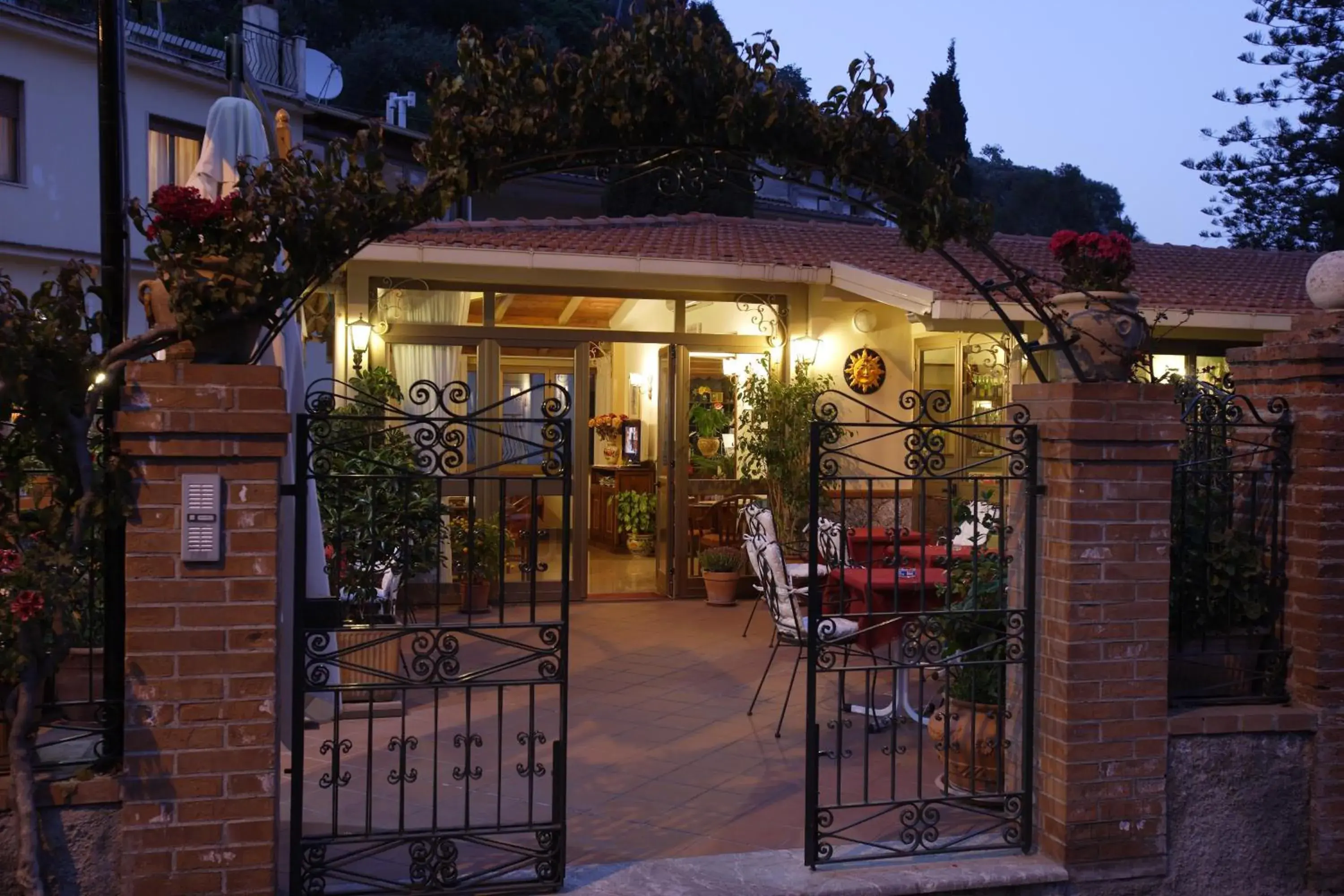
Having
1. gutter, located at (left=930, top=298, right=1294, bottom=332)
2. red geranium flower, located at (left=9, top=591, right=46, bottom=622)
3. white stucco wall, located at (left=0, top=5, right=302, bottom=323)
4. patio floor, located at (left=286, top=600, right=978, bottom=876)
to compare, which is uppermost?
white stucco wall, located at (left=0, top=5, right=302, bottom=323)

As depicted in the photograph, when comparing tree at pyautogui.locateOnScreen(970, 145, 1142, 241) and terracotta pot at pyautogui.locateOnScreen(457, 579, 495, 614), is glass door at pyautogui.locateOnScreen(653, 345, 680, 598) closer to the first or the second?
terracotta pot at pyautogui.locateOnScreen(457, 579, 495, 614)

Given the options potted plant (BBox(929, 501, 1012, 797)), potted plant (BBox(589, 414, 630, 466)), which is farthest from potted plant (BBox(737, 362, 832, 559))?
potted plant (BBox(929, 501, 1012, 797))

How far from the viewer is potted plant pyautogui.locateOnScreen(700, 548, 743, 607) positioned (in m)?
9.85

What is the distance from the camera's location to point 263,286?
3359mm

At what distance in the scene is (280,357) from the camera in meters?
4.51

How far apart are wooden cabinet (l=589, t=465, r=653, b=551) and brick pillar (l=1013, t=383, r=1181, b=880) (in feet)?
27.4

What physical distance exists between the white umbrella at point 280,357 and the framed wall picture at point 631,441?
8.11 m

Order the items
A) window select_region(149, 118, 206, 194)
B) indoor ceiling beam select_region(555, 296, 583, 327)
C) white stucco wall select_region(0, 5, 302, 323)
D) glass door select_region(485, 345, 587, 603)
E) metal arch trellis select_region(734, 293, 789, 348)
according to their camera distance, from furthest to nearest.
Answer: window select_region(149, 118, 206, 194) < white stucco wall select_region(0, 5, 302, 323) < metal arch trellis select_region(734, 293, 789, 348) < indoor ceiling beam select_region(555, 296, 583, 327) < glass door select_region(485, 345, 587, 603)

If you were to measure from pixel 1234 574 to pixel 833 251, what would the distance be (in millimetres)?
6727

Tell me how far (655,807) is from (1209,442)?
101 inches

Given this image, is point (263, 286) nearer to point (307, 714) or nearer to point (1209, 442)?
point (307, 714)

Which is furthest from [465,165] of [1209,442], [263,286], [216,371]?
[1209,442]

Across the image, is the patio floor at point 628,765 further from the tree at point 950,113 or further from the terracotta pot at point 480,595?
the tree at point 950,113

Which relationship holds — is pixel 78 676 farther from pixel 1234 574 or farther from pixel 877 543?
pixel 877 543
